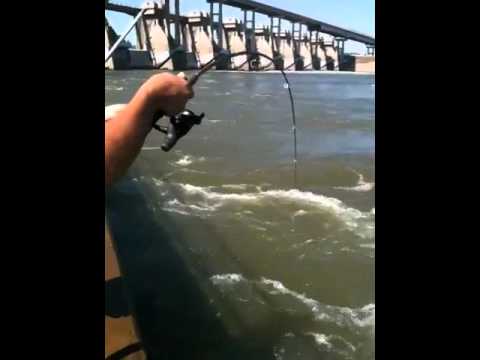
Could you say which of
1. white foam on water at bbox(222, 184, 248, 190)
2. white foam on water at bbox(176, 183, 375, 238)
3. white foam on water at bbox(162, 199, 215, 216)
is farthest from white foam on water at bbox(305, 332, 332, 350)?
white foam on water at bbox(222, 184, 248, 190)

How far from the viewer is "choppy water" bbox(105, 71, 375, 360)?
430cm

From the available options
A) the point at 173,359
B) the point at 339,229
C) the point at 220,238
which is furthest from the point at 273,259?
the point at 173,359

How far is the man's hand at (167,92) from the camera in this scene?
1.91m

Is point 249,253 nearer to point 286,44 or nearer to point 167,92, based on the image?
→ point 167,92

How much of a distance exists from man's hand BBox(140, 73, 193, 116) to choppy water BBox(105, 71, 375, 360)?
261 centimetres

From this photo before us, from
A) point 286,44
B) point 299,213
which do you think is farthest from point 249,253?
point 286,44

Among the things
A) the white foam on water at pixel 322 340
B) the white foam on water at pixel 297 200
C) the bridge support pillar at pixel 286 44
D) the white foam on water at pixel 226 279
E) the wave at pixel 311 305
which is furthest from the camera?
the bridge support pillar at pixel 286 44

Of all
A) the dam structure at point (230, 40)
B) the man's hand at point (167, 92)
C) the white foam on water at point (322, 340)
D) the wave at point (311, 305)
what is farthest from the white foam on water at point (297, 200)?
the dam structure at point (230, 40)

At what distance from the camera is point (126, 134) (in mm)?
1857

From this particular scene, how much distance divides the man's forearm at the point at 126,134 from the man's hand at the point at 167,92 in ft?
0.10

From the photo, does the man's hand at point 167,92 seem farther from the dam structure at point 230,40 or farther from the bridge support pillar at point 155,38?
the bridge support pillar at point 155,38
